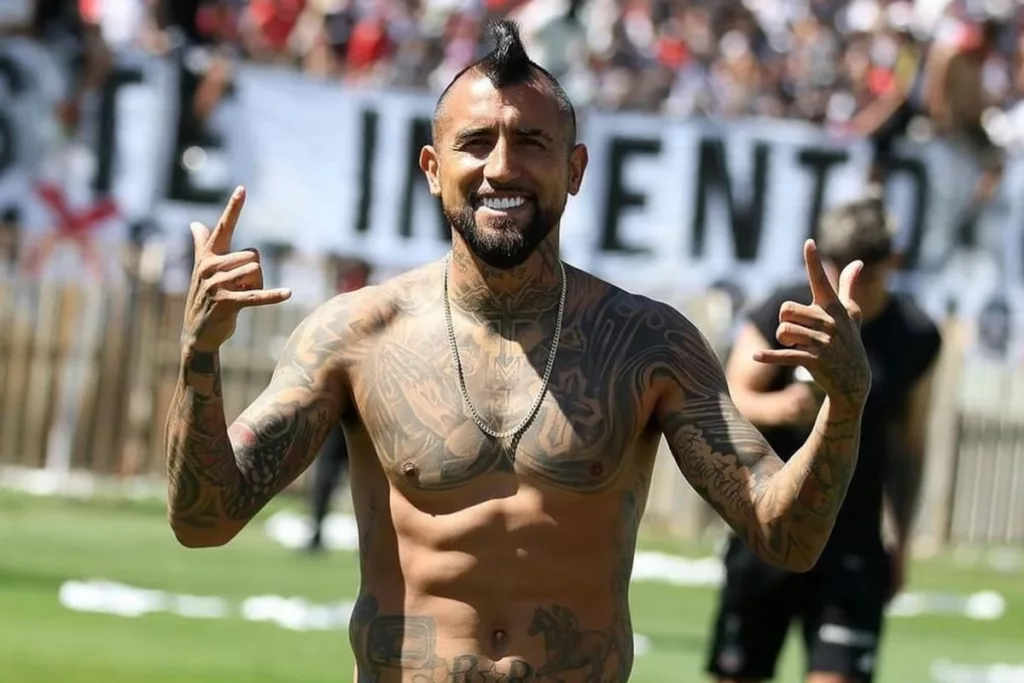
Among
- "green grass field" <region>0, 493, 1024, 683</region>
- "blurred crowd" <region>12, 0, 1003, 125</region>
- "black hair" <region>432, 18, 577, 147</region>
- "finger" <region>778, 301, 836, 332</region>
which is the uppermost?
"blurred crowd" <region>12, 0, 1003, 125</region>

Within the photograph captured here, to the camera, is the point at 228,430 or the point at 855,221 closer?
the point at 228,430

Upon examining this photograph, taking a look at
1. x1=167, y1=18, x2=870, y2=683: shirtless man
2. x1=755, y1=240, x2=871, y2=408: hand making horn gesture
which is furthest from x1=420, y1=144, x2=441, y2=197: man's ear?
x1=755, y1=240, x2=871, y2=408: hand making horn gesture

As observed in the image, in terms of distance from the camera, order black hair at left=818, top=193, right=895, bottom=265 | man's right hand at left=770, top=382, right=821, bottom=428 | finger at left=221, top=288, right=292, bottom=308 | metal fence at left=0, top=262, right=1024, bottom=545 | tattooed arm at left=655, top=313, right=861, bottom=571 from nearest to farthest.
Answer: finger at left=221, top=288, right=292, bottom=308 → tattooed arm at left=655, top=313, right=861, bottom=571 → man's right hand at left=770, top=382, right=821, bottom=428 → black hair at left=818, top=193, right=895, bottom=265 → metal fence at left=0, top=262, right=1024, bottom=545

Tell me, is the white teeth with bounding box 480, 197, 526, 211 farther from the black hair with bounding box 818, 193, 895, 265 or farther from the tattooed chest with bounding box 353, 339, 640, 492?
the black hair with bounding box 818, 193, 895, 265

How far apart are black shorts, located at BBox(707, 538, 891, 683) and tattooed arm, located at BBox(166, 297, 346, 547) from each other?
306 centimetres

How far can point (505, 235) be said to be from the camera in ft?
16.9

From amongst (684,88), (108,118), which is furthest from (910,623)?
(684,88)

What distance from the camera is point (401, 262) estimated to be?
55.6 feet

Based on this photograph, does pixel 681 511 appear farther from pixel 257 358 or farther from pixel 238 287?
pixel 238 287

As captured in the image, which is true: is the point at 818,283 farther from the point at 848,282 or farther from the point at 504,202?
the point at 504,202

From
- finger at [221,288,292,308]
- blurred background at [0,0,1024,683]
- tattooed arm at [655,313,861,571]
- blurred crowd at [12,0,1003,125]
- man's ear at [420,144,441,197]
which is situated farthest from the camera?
blurred crowd at [12,0,1003,125]

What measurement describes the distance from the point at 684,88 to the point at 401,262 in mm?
4955

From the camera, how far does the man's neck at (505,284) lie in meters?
5.37

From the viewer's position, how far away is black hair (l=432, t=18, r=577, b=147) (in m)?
5.26
